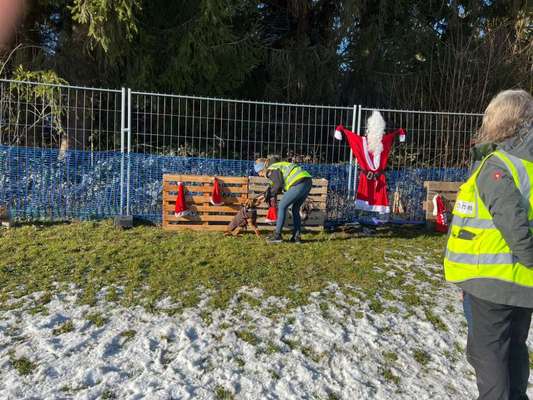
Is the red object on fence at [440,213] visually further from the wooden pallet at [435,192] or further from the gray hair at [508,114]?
the gray hair at [508,114]

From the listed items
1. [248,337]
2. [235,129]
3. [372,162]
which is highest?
[235,129]

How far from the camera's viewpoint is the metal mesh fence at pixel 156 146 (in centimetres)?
796

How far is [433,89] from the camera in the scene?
1160 cm

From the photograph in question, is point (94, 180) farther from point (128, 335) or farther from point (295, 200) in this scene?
point (128, 335)

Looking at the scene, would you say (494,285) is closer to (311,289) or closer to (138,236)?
(311,289)

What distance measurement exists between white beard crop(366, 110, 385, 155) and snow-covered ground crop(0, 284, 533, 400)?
397cm

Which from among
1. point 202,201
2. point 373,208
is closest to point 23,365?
point 202,201

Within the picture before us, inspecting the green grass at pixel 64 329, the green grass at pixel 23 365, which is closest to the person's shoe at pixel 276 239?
the green grass at pixel 64 329

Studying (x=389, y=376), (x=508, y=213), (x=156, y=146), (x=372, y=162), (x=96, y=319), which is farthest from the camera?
(x=156, y=146)

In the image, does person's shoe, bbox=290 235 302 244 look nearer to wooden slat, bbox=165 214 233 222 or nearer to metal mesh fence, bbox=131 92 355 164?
wooden slat, bbox=165 214 233 222

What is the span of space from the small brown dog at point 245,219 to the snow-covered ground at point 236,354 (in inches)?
119

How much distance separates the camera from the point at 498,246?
2330 mm

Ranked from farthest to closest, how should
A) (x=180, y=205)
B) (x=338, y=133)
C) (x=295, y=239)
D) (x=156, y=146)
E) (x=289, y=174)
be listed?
(x=156, y=146) < (x=338, y=133) < (x=180, y=205) < (x=295, y=239) < (x=289, y=174)

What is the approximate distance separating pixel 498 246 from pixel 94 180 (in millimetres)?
7181
